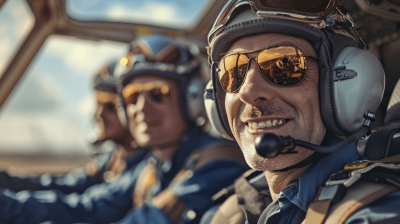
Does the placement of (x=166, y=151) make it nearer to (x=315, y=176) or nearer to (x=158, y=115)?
(x=158, y=115)

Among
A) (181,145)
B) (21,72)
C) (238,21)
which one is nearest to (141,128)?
(181,145)

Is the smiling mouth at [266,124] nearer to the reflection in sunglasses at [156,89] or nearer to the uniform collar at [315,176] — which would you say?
the uniform collar at [315,176]

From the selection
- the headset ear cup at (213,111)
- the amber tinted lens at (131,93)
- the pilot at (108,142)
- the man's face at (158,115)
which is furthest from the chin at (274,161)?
the pilot at (108,142)

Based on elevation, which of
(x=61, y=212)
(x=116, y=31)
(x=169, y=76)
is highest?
(x=116, y=31)

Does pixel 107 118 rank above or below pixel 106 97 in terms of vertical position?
below

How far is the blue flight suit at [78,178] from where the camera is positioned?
2.41 m

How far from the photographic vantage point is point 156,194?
2.13 meters

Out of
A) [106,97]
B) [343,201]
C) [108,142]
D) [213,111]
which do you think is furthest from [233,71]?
[108,142]

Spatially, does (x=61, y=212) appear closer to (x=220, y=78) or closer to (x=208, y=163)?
(x=208, y=163)

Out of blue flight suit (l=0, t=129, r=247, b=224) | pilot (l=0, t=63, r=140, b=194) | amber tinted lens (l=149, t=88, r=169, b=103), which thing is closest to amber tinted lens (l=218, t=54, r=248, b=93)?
blue flight suit (l=0, t=129, r=247, b=224)

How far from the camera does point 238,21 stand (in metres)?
0.95

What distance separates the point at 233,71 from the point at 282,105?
0.55 ft

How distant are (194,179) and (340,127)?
98 cm

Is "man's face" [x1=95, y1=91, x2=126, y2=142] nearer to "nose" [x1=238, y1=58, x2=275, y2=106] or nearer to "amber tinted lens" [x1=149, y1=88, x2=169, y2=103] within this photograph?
"amber tinted lens" [x1=149, y1=88, x2=169, y2=103]
